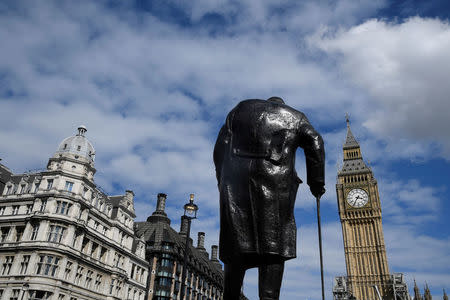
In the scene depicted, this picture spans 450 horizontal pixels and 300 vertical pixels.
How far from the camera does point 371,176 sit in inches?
3612

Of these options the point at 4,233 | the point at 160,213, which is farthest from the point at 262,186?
the point at 160,213

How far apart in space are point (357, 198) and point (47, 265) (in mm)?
73973

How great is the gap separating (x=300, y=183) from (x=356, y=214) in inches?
3539

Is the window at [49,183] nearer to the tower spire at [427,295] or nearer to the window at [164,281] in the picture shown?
the window at [164,281]

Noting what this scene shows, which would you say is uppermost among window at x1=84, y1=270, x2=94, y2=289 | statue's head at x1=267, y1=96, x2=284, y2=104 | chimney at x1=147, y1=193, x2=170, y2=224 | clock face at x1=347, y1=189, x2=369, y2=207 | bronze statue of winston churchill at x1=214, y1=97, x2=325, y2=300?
clock face at x1=347, y1=189, x2=369, y2=207

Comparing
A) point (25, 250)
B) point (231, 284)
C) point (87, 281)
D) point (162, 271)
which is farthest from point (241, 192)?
point (162, 271)

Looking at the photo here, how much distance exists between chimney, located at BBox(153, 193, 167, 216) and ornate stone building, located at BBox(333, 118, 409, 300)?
1687 inches

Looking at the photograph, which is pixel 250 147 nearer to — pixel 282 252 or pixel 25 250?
pixel 282 252

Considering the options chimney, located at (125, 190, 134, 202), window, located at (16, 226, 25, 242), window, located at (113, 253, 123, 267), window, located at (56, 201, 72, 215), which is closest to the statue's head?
window, located at (56, 201, 72, 215)

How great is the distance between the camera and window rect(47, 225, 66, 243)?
3509cm

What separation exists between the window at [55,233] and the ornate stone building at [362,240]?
6301 cm

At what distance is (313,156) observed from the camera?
5.07 metres

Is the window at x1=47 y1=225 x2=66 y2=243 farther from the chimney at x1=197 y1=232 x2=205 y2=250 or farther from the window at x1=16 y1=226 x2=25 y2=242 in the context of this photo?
the chimney at x1=197 y1=232 x2=205 y2=250

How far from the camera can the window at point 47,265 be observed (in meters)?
33.5
